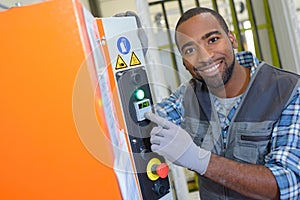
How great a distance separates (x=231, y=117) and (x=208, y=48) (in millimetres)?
278

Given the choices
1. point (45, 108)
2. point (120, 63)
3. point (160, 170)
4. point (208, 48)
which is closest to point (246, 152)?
point (208, 48)

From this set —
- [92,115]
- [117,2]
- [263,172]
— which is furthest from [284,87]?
[117,2]

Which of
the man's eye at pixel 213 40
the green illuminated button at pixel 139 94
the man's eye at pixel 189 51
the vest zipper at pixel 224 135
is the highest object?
the man's eye at pixel 213 40

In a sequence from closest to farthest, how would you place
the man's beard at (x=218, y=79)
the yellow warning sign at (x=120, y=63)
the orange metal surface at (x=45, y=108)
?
the orange metal surface at (x=45, y=108) < the yellow warning sign at (x=120, y=63) < the man's beard at (x=218, y=79)

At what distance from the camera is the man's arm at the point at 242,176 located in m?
1.03

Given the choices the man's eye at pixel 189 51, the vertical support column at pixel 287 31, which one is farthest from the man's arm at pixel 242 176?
the vertical support column at pixel 287 31

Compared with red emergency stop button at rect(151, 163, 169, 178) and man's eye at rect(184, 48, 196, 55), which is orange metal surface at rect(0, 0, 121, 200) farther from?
man's eye at rect(184, 48, 196, 55)

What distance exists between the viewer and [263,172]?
1058 mm

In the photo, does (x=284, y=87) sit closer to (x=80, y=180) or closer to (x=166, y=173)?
(x=166, y=173)

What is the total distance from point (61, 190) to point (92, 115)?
0.51 ft

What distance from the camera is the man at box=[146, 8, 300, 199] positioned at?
1.05m

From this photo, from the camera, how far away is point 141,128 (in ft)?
2.59

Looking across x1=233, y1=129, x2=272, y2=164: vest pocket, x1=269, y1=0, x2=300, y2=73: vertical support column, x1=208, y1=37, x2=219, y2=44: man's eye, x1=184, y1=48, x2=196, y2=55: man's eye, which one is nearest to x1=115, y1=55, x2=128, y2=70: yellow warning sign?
x1=184, y1=48, x2=196, y2=55: man's eye

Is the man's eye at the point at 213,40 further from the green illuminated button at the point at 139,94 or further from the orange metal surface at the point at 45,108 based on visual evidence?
the orange metal surface at the point at 45,108
